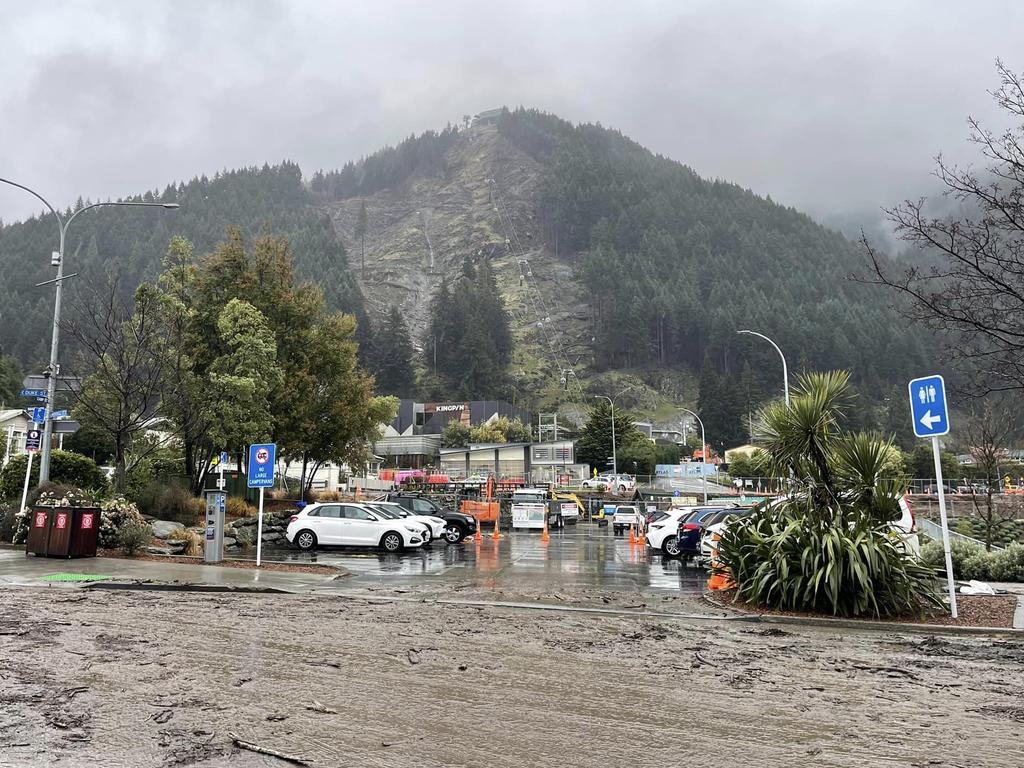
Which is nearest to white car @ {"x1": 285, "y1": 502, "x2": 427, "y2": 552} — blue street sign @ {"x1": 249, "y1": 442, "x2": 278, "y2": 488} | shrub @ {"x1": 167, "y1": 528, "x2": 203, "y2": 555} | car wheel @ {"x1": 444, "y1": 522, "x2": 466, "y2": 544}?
shrub @ {"x1": 167, "y1": 528, "x2": 203, "y2": 555}

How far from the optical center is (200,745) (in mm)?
4477

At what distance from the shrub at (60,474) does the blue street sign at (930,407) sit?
21.8 metres

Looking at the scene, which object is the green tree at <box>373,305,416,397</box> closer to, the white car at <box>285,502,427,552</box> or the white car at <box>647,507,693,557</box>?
the white car at <box>285,502,427,552</box>

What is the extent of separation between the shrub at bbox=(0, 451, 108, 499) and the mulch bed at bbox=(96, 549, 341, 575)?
19.0 ft

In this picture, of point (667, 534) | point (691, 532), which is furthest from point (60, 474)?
point (691, 532)

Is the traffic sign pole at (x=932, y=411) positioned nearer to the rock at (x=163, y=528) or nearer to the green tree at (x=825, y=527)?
the green tree at (x=825, y=527)

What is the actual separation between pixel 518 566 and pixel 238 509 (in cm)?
1714

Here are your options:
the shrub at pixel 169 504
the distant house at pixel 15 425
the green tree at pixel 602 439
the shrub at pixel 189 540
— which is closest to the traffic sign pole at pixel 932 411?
the shrub at pixel 189 540

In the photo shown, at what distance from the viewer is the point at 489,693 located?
580 centimetres

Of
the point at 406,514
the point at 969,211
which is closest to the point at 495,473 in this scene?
the point at 406,514

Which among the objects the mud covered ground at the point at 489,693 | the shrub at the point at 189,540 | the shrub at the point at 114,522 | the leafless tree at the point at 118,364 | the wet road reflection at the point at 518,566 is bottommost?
the wet road reflection at the point at 518,566

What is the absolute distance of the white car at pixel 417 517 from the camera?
22.6 metres

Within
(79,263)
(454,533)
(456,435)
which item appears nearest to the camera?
(454,533)

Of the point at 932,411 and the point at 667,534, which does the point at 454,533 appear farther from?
the point at 932,411
